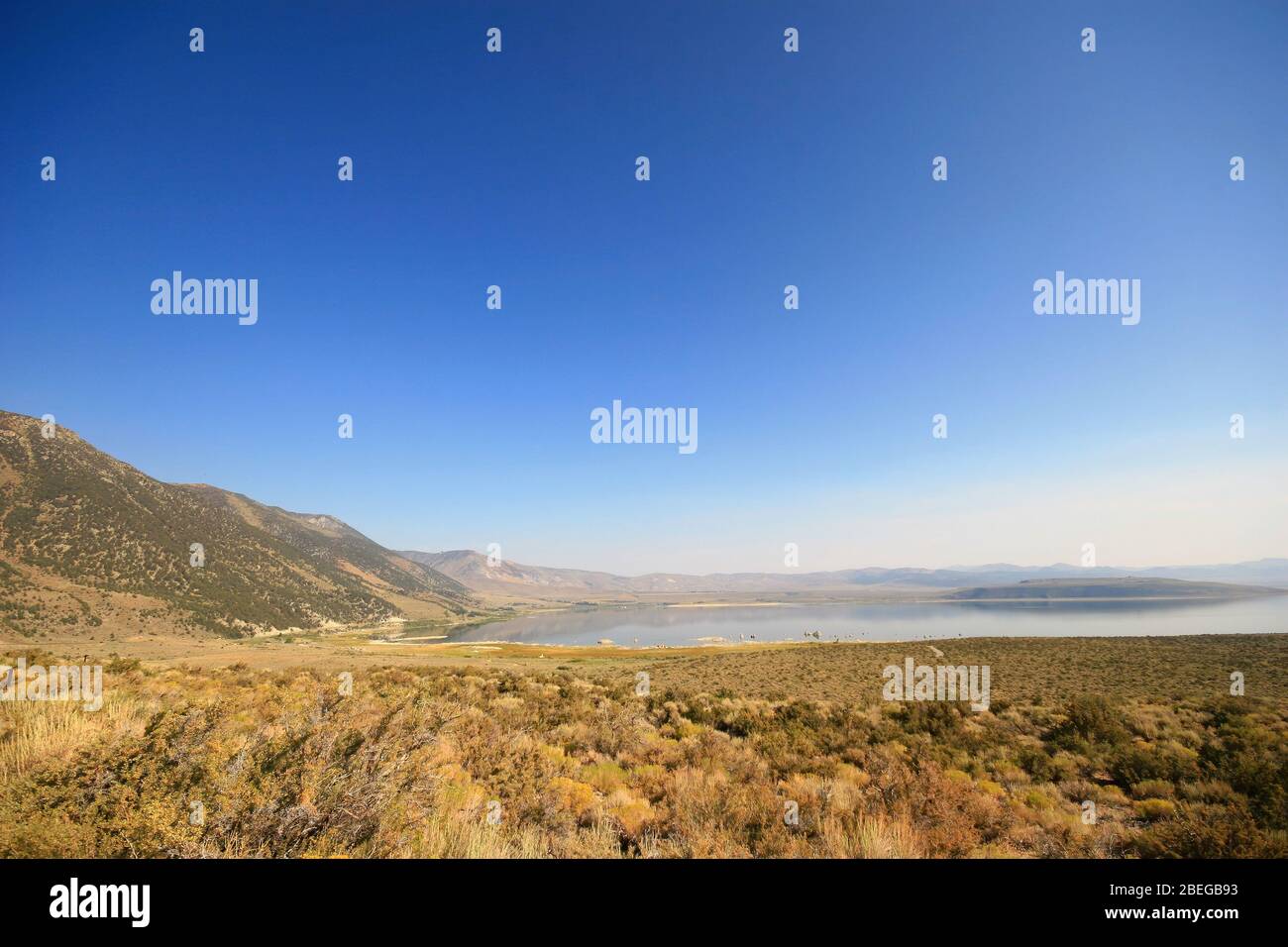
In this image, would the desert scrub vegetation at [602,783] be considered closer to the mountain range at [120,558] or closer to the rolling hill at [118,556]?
the mountain range at [120,558]

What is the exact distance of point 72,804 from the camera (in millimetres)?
3852

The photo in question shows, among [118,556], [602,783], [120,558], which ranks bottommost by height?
[120,558]

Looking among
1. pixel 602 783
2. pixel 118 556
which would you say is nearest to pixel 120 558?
pixel 118 556

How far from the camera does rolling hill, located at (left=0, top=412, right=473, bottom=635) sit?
5331cm

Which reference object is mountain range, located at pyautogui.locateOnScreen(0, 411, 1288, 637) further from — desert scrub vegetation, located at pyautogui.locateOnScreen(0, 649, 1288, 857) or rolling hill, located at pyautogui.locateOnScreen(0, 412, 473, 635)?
desert scrub vegetation, located at pyautogui.locateOnScreen(0, 649, 1288, 857)

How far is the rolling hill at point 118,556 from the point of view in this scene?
53312 mm

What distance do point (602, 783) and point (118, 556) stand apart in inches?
3509

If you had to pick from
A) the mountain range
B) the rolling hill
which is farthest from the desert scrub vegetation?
the rolling hill

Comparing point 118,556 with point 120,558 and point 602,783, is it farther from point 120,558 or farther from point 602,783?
point 602,783

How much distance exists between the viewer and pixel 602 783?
7277 mm

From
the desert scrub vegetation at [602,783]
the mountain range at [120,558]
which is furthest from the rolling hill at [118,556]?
the desert scrub vegetation at [602,783]
